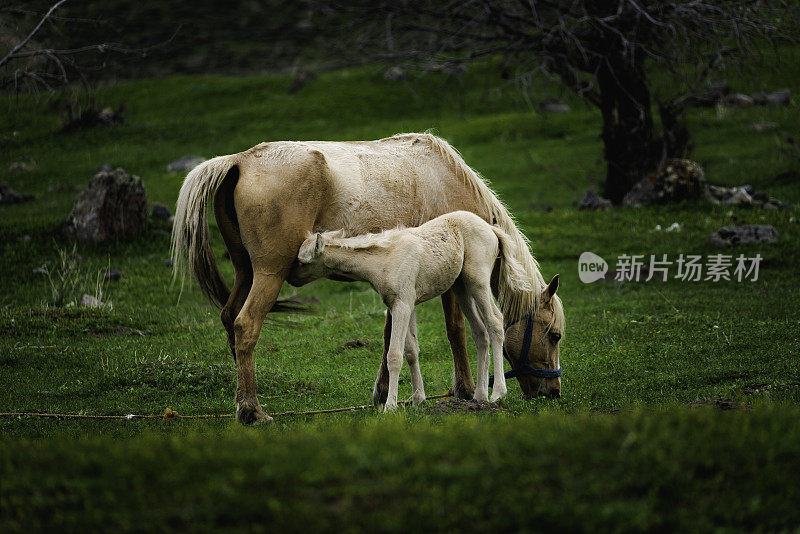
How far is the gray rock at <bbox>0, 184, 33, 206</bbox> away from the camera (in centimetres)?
2394

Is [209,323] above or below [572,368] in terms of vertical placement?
below

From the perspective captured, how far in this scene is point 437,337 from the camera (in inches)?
498

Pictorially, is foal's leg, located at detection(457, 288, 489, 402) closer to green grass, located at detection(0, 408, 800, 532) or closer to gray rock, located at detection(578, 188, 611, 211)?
green grass, located at detection(0, 408, 800, 532)

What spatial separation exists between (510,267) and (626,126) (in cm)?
1526

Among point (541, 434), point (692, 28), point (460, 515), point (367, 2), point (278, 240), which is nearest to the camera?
point (460, 515)

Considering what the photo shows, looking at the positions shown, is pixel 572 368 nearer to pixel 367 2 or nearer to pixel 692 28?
pixel 692 28

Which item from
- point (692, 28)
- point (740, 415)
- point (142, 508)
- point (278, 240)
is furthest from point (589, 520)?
point (692, 28)

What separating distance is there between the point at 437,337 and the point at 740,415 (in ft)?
25.7

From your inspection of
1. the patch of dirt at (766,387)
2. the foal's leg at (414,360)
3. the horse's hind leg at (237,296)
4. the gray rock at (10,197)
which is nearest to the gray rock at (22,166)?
the gray rock at (10,197)

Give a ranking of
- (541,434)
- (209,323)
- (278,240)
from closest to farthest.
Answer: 1. (541,434)
2. (278,240)
3. (209,323)

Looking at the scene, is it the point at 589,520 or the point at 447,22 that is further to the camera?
the point at 447,22

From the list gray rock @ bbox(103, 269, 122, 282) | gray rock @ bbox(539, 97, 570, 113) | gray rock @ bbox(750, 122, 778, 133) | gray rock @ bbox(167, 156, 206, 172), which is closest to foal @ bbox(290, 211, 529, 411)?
gray rock @ bbox(103, 269, 122, 282)

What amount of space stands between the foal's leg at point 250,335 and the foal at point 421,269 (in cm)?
38

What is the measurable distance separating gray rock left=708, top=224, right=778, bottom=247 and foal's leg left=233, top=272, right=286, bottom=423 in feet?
39.6
